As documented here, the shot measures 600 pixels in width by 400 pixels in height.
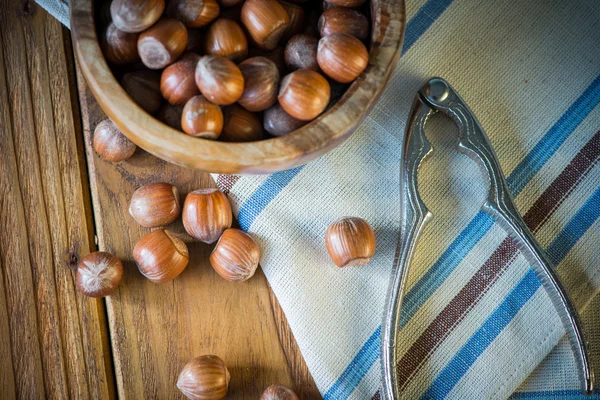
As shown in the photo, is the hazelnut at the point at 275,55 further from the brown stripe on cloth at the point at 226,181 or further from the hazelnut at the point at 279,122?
the brown stripe on cloth at the point at 226,181

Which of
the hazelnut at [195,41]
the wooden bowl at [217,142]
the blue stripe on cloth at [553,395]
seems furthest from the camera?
the blue stripe on cloth at [553,395]

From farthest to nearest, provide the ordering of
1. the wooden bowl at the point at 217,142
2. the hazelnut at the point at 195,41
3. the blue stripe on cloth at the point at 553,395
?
1. the blue stripe on cloth at the point at 553,395
2. the hazelnut at the point at 195,41
3. the wooden bowl at the point at 217,142

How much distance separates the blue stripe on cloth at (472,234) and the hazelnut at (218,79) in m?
0.45

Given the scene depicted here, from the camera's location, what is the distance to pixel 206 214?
0.94 meters

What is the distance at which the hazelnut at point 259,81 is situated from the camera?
0.82 metres

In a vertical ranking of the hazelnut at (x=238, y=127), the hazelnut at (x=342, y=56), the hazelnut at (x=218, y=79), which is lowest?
the hazelnut at (x=238, y=127)

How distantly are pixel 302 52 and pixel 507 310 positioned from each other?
55cm

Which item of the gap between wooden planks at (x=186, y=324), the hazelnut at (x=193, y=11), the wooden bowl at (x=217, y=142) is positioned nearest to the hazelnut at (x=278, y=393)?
the gap between wooden planks at (x=186, y=324)

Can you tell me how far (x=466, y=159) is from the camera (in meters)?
1.02

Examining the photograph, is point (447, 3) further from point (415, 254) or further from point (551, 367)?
point (551, 367)

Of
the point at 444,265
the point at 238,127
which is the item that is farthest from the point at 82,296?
the point at 444,265

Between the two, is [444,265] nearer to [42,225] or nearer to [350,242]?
[350,242]

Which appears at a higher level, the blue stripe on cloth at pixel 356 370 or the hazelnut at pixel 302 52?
the hazelnut at pixel 302 52

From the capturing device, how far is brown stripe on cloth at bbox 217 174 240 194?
986mm
